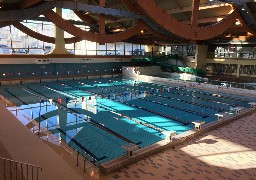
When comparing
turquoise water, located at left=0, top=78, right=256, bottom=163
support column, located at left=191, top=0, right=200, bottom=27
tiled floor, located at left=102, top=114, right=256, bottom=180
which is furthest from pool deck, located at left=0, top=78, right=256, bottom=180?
support column, located at left=191, top=0, right=200, bottom=27

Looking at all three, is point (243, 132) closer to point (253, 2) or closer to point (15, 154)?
point (15, 154)

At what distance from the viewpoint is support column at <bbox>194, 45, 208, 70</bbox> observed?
26938mm

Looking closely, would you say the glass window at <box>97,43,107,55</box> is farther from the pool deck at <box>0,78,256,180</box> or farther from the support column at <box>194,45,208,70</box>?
the pool deck at <box>0,78,256,180</box>

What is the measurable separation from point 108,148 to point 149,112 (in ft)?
16.1

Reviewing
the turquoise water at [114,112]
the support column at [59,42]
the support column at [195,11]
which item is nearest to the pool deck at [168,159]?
the turquoise water at [114,112]

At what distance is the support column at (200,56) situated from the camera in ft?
88.4

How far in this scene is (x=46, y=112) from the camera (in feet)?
38.0

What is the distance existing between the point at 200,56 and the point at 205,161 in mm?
22494

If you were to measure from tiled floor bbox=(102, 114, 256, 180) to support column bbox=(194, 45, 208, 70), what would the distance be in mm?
19370

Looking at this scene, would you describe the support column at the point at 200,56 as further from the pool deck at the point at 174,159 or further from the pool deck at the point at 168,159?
the pool deck at the point at 168,159

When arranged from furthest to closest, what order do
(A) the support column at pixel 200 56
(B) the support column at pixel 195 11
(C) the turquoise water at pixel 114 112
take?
(A) the support column at pixel 200 56 → (B) the support column at pixel 195 11 → (C) the turquoise water at pixel 114 112

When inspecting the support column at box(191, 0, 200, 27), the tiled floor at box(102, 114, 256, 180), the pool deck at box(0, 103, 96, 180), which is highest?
the support column at box(191, 0, 200, 27)

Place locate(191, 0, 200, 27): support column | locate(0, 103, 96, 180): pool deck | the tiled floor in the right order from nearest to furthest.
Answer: locate(0, 103, 96, 180): pool deck < the tiled floor < locate(191, 0, 200, 27): support column

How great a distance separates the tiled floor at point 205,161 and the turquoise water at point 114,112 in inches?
55.5
